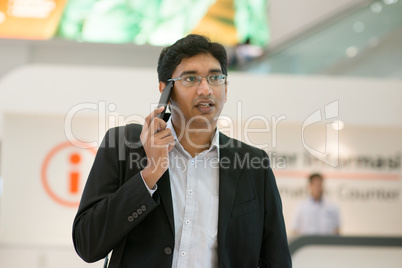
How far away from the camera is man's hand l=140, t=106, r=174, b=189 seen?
176cm

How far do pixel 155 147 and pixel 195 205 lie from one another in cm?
25

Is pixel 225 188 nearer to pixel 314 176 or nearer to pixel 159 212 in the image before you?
pixel 159 212

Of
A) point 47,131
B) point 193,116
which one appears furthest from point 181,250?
point 47,131

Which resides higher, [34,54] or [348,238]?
[34,54]

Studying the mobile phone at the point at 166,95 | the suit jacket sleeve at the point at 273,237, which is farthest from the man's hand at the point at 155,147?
the suit jacket sleeve at the point at 273,237

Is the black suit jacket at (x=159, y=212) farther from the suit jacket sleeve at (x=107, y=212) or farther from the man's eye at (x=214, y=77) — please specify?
the man's eye at (x=214, y=77)

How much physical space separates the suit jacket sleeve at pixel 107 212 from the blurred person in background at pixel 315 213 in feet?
20.1

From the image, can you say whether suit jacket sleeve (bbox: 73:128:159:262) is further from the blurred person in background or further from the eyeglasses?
the blurred person in background

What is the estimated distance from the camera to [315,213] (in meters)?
7.66

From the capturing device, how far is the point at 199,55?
199 centimetres

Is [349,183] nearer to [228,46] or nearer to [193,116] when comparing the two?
[228,46]

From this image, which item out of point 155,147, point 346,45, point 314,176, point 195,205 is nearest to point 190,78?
point 155,147

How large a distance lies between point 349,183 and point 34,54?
5.96 meters

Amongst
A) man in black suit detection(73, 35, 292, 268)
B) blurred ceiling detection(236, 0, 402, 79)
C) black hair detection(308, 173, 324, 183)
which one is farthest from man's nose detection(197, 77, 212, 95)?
blurred ceiling detection(236, 0, 402, 79)
